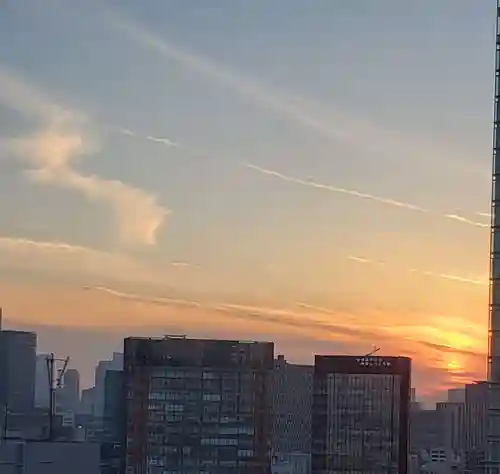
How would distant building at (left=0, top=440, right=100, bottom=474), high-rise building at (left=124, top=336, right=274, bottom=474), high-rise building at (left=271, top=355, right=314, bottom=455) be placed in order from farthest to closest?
high-rise building at (left=271, top=355, right=314, bottom=455)
high-rise building at (left=124, top=336, right=274, bottom=474)
distant building at (left=0, top=440, right=100, bottom=474)

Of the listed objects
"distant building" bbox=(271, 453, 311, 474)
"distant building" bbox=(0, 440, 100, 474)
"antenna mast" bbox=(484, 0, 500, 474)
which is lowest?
"distant building" bbox=(271, 453, 311, 474)

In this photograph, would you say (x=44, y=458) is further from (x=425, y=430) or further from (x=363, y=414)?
(x=425, y=430)

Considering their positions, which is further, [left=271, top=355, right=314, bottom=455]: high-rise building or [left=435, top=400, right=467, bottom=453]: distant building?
[left=435, top=400, right=467, bottom=453]: distant building

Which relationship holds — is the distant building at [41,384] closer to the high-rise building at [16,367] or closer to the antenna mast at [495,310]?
the high-rise building at [16,367]

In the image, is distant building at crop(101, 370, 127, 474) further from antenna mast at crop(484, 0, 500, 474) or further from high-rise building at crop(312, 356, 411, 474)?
antenna mast at crop(484, 0, 500, 474)

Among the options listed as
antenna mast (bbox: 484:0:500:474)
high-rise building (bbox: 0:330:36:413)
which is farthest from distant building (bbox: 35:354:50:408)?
antenna mast (bbox: 484:0:500:474)

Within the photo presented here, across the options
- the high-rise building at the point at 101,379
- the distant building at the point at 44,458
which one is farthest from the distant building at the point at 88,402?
the distant building at the point at 44,458
